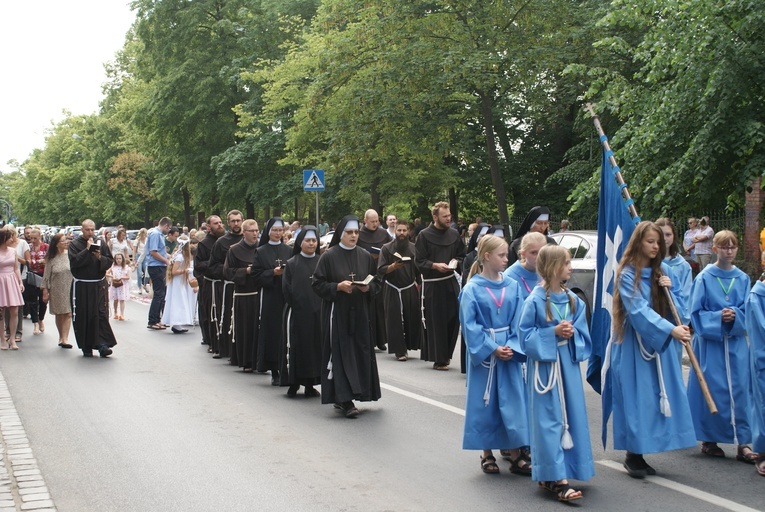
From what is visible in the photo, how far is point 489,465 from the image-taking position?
720 cm

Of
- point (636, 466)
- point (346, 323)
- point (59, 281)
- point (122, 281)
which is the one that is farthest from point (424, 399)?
point (122, 281)

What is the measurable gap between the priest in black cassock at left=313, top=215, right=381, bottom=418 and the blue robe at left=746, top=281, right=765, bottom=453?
3.64 metres

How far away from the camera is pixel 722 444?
8.17 m

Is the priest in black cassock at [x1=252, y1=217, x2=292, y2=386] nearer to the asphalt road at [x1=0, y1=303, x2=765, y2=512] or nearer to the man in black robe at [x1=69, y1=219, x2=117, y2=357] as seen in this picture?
the asphalt road at [x1=0, y1=303, x2=765, y2=512]

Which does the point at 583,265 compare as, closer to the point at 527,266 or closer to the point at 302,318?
the point at 302,318

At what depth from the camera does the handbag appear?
17.6 meters

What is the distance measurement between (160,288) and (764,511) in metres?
15.1

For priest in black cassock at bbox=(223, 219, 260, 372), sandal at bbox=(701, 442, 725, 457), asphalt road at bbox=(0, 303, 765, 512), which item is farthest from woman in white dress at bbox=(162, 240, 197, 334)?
sandal at bbox=(701, 442, 725, 457)

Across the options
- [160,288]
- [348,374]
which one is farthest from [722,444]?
[160,288]

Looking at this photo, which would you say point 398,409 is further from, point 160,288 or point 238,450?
point 160,288

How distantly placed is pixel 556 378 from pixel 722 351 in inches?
80.6

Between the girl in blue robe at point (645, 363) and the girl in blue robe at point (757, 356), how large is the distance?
2.23 feet

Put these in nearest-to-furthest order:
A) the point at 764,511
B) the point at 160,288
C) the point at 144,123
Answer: the point at 764,511 < the point at 160,288 < the point at 144,123

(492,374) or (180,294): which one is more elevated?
(180,294)
